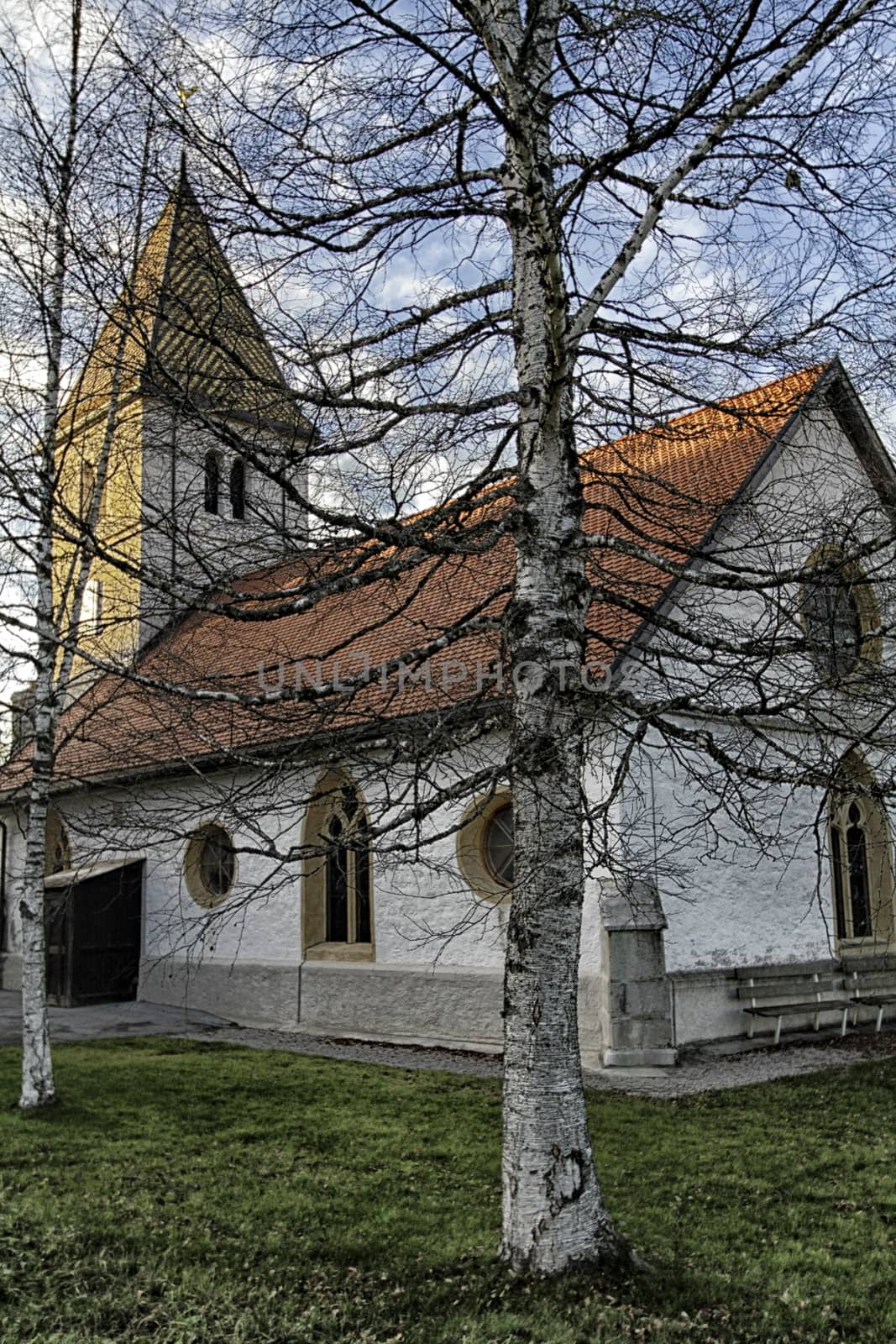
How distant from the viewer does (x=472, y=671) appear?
11.9 meters

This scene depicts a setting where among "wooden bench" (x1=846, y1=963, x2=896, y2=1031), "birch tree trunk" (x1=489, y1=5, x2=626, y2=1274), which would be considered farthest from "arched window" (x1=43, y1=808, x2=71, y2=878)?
"birch tree trunk" (x1=489, y1=5, x2=626, y2=1274)

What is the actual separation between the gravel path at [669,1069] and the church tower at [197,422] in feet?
20.8

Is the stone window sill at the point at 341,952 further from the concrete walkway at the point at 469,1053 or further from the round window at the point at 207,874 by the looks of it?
the round window at the point at 207,874

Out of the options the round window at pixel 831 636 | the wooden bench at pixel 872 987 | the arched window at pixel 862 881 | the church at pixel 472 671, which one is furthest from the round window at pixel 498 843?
the round window at pixel 831 636

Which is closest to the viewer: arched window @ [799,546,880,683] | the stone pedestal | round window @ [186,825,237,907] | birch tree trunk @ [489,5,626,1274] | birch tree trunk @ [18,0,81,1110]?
birch tree trunk @ [489,5,626,1274]

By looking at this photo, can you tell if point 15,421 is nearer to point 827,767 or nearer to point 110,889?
point 827,767

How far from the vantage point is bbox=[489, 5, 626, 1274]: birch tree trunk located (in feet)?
16.8

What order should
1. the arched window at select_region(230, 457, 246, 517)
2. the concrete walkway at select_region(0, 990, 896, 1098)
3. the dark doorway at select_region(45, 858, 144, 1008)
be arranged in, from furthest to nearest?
the dark doorway at select_region(45, 858, 144, 1008) → the concrete walkway at select_region(0, 990, 896, 1098) → the arched window at select_region(230, 457, 246, 517)

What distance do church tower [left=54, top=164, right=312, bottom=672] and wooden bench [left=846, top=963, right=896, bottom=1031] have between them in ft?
33.7

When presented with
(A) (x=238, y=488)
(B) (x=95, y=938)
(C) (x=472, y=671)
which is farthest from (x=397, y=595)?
(B) (x=95, y=938)

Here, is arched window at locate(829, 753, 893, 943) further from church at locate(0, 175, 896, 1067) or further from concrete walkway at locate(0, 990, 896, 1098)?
concrete walkway at locate(0, 990, 896, 1098)

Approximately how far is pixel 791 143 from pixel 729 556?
601 centimetres

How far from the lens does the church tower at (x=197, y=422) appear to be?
527 cm

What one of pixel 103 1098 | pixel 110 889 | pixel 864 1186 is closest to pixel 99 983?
pixel 110 889
